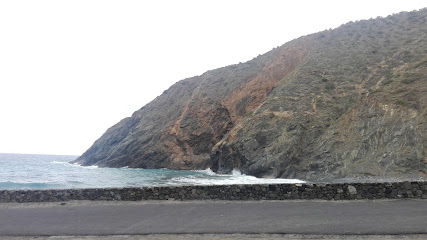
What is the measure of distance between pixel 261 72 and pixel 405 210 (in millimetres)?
47990

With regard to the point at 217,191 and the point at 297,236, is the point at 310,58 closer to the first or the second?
the point at 217,191

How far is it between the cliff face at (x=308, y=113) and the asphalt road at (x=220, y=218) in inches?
649

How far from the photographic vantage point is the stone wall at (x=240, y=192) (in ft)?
37.2

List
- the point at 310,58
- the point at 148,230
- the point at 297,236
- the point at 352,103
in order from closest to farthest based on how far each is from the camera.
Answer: the point at 297,236, the point at 148,230, the point at 352,103, the point at 310,58

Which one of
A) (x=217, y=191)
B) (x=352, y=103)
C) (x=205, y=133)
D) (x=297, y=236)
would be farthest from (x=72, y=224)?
(x=205, y=133)

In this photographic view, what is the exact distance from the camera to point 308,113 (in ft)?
121

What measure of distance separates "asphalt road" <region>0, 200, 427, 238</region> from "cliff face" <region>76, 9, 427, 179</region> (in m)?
16.5

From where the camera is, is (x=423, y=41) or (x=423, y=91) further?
(x=423, y=41)

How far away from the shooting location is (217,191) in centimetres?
1243

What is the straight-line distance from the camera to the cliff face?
2753 cm

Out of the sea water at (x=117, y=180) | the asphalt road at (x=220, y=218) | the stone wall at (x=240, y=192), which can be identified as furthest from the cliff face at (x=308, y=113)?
the asphalt road at (x=220, y=218)

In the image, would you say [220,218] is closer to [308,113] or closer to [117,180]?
[117,180]

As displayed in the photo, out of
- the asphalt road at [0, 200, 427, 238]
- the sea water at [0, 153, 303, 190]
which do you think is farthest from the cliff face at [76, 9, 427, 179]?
the asphalt road at [0, 200, 427, 238]

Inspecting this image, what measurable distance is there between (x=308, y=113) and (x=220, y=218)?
29.7 meters
